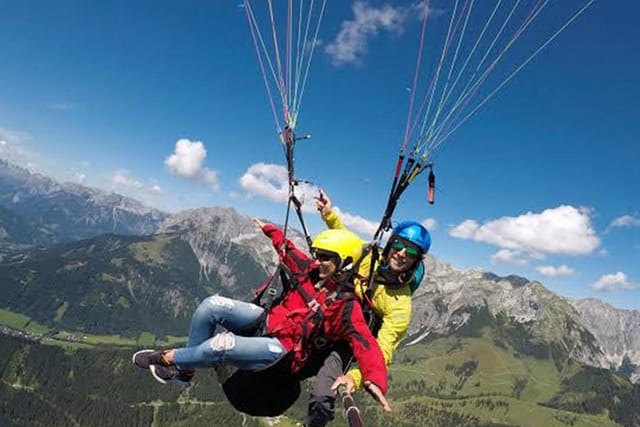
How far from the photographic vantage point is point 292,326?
731 cm

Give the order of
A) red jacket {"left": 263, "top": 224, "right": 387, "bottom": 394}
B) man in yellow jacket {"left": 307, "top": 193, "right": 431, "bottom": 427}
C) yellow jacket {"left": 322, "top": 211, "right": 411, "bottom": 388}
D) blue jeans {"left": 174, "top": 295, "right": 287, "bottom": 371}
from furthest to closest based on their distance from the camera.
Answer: man in yellow jacket {"left": 307, "top": 193, "right": 431, "bottom": 427} → yellow jacket {"left": 322, "top": 211, "right": 411, "bottom": 388} → blue jeans {"left": 174, "top": 295, "right": 287, "bottom": 371} → red jacket {"left": 263, "top": 224, "right": 387, "bottom": 394}

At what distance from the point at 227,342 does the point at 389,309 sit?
2717 millimetres

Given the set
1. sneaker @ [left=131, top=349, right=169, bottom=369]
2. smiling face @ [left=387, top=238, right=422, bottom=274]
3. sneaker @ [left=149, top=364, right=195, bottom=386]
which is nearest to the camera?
sneaker @ [left=149, top=364, right=195, bottom=386]

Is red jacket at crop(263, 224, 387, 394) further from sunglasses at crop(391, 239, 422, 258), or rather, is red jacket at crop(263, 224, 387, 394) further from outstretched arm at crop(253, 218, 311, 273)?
sunglasses at crop(391, 239, 422, 258)

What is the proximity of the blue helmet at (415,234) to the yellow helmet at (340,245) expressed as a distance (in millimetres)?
1124

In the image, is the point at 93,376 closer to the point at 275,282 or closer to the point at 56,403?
the point at 56,403

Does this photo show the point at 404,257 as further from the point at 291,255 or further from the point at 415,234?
the point at 291,255

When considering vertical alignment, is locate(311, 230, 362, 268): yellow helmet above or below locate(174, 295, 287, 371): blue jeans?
above

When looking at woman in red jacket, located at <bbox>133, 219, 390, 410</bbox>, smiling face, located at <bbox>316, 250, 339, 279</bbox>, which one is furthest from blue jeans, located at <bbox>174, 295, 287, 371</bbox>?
smiling face, located at <bbox>316, 250, 339, 279</bbox>

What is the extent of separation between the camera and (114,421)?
157000 mm

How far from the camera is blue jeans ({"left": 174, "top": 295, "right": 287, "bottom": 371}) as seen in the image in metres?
6.88

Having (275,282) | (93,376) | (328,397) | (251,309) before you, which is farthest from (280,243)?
(93,376)

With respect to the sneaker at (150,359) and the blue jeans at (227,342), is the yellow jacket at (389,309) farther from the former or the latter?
the sneaker at (150,359)

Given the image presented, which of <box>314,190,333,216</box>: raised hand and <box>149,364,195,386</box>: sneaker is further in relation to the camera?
<box>314,190,333,216</box>: raised hand
